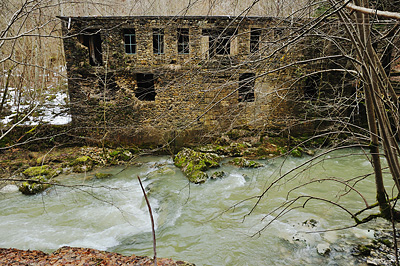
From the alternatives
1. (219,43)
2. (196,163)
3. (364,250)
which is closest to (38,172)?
(196,163)

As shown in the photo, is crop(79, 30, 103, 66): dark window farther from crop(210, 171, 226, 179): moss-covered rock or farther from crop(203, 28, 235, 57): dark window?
crop(203, 28, 235, 57): dark window

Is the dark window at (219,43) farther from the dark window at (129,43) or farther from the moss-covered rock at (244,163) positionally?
the dark window at (129,43)

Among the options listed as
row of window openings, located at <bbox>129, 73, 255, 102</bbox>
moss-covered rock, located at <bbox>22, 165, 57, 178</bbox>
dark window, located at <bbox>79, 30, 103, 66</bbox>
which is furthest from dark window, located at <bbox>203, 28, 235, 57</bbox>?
dark window, located at <bbox>79, 30, 103, 66</bbox>

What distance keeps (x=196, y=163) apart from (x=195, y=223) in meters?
3.34

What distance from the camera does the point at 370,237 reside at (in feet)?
14.3

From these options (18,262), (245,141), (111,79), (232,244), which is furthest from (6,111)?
(232,244)

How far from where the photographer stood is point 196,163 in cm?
870

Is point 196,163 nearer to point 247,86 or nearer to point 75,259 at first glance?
point 75,259

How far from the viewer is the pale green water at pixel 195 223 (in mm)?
4312

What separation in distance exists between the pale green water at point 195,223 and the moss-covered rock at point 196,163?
375 mm

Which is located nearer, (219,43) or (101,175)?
(219,43)

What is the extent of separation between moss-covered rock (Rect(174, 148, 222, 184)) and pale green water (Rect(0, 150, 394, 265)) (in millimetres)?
375

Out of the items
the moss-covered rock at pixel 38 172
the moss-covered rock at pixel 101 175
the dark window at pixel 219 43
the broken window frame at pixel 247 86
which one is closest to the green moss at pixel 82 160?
the moss-covered rock at pixel 38 172

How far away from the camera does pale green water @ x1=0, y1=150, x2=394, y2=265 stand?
4312 millimetres
